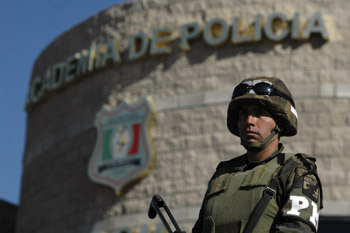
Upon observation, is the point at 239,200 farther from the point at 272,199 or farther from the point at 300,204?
the point at 300,204

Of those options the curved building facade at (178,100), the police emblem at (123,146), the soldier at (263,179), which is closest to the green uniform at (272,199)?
the soldier at (263,179)

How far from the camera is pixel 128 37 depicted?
21.7 metres

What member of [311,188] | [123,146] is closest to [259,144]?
[311,188]

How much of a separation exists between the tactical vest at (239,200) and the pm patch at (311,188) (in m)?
0.21

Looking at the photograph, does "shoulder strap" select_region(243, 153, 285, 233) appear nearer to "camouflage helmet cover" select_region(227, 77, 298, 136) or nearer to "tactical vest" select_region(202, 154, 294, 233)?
"tactical vest" select_region(202, 154, 294, 233)

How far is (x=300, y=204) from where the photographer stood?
18.7 feet

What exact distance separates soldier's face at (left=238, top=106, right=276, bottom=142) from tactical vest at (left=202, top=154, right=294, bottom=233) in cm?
19

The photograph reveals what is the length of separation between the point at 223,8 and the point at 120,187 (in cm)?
478

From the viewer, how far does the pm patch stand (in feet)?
18.9

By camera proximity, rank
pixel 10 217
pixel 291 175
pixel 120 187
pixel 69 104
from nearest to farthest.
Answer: pixel 291 175
pixel 120 187
pixel 69 104
pixel 10 217

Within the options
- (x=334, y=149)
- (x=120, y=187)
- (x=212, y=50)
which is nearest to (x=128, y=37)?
(x=212, y=50)

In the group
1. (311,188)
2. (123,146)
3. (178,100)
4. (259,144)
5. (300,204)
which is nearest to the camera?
(300,204)

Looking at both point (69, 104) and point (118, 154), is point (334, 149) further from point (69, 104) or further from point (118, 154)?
point (69, 104)

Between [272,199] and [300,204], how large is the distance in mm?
218
